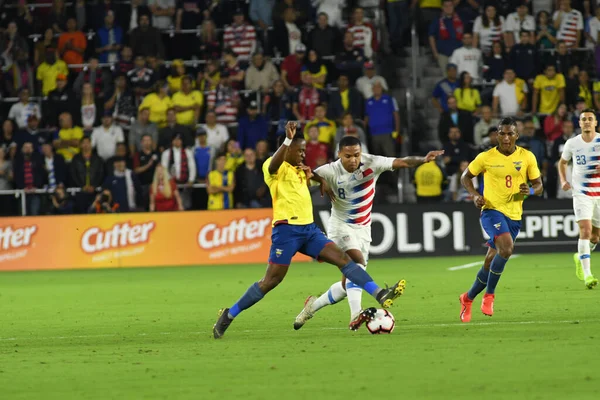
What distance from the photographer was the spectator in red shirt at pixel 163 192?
2423 cm

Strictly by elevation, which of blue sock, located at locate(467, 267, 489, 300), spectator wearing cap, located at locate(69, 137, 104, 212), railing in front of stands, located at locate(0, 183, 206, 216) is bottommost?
railing in front of stands, located at locate(0, 183, 206, 216)

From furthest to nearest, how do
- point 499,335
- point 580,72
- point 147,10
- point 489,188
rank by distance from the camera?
point 147,10, point 580,72, point 489,188, point 499,335

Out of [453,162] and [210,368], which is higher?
[210,368]

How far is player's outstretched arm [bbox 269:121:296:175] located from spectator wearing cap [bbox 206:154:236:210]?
525 inches

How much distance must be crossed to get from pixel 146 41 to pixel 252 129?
409 cm

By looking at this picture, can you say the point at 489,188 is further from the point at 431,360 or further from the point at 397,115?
the point at 397,115

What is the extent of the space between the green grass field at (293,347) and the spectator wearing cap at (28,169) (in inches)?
298

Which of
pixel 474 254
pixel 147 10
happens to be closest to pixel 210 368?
pixel 474 254

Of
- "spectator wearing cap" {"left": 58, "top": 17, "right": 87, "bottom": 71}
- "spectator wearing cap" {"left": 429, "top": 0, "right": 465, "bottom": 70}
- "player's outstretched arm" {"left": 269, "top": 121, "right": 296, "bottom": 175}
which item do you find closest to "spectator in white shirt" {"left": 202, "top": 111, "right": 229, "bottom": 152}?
"spectator wearing cap" {"left": 58, "top": 17, "right": 87, "bottom": 71}

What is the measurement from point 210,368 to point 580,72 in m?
18.2

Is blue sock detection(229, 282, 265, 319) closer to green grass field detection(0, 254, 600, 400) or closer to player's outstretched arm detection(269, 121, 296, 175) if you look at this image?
green grass field detection(0, 254, 600, 400)

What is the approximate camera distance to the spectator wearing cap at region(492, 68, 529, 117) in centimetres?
2486

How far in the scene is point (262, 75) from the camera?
2595 cm

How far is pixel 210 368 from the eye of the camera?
29.0ft
